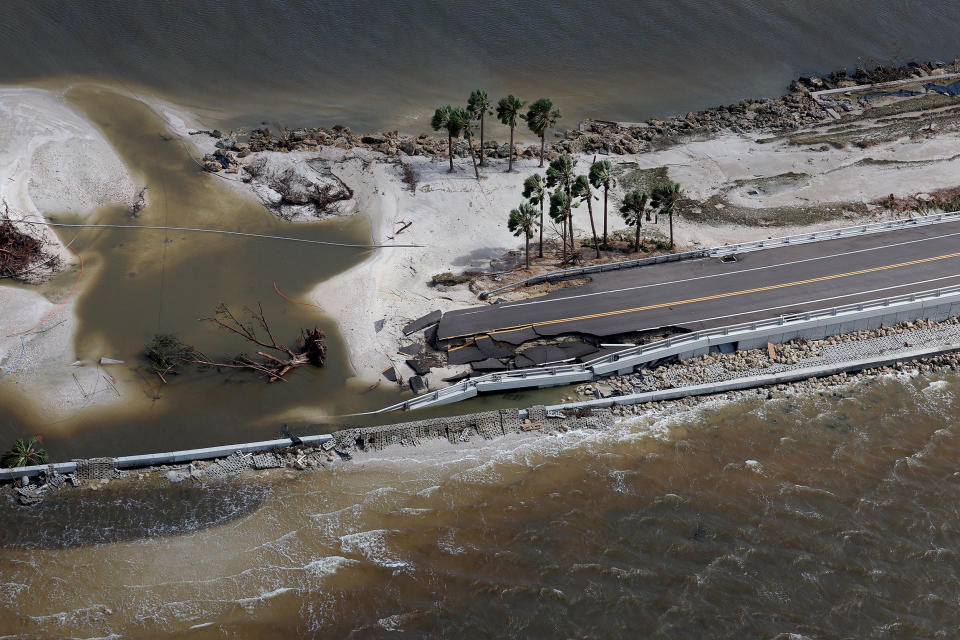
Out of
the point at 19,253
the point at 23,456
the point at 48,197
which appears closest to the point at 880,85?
the point at 48,197

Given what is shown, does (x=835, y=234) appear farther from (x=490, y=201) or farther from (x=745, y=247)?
(x=490, y=201)

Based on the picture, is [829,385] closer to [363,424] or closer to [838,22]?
[363,424]

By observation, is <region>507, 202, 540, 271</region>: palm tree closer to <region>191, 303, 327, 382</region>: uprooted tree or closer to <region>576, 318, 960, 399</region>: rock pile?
<region>576, 318, 960, 399</region>: rock pile

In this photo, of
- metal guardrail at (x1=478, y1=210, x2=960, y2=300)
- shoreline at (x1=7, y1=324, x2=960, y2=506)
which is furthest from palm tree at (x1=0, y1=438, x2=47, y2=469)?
metal guardrail at (x1=478, y1=210, x2=960, y2=300)

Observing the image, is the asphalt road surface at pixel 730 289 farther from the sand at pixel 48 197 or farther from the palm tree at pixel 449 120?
the sand at pixel 48 197

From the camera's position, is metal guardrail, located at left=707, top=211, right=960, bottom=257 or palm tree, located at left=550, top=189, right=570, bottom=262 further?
metal guardrail, located at left=707, top=211, right=960, bottom=257

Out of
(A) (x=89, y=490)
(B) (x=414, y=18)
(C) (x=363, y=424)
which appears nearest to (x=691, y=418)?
(C) (x=363, y=424)

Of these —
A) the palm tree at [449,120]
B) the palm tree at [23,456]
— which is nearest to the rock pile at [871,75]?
the palm tree at [449,120]

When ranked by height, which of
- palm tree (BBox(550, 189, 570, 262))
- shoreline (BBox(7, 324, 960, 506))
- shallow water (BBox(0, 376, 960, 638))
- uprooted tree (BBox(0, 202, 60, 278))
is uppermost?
palm tree (BBox(550, 189, 570, 262))
